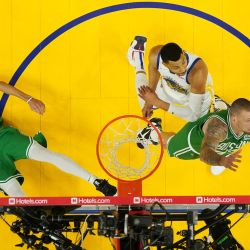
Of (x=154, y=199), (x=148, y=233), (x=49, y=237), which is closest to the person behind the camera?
(x=148, y=233)

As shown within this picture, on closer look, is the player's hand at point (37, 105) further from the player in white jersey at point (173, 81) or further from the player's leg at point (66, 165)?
the player in white jersey at point (173, 81)

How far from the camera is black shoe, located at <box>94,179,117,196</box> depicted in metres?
5.13

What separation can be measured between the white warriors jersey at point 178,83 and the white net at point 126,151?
0.41 metres

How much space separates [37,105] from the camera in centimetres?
518

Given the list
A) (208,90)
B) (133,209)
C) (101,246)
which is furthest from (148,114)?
(101,246)

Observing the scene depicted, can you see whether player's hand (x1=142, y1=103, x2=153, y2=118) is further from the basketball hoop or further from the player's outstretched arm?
the player's outstretched arm

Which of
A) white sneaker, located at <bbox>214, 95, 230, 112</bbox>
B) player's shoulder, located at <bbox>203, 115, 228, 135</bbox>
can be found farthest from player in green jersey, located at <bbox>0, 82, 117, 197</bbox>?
white sneaker, located at <bbox>214, 95, 230, 112</bbox>

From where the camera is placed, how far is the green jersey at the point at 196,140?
4.87 meters

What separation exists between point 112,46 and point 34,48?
2.63ft

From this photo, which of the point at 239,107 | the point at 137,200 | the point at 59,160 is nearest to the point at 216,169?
the point at 239,107

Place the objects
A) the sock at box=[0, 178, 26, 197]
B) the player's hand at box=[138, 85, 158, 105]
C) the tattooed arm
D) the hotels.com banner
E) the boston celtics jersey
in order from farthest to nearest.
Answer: the player's hand at box=[138, 85, 158, 105] → the sock at box=[0, 178, 26, 197] → the hotels.com banner → the boston celtics jersey → the tattooed arm

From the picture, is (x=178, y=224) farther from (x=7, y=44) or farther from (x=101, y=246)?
(x=7, y=44)

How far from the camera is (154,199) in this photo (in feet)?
16.5

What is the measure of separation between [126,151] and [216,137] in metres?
0.96
